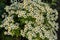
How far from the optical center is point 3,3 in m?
3.98

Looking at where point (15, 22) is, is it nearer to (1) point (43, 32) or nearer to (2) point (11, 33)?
(2) point (11, 33)

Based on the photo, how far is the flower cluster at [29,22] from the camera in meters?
3.25

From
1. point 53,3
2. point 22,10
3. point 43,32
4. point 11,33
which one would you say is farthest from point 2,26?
point 53,3

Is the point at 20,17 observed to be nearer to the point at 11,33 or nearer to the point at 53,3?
the point at 11,33

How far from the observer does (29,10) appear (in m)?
3.34

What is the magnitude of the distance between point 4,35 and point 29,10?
60cm

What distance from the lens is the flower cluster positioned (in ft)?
10.7

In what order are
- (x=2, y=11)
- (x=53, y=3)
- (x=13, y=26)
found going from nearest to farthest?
(x=13, y=26)
(x=2, y=11)
(x=53, y=3)

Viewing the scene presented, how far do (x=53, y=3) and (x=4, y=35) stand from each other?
6.72 ft

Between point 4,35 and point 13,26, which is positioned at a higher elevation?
point 13,26

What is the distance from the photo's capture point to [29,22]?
3281 millimetres

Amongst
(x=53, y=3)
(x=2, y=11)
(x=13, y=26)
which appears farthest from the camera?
(x=53, y=3)

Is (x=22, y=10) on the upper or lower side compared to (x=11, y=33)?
upper

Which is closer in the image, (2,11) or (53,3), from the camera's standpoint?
(2,11)
